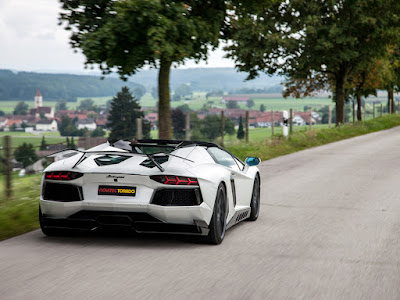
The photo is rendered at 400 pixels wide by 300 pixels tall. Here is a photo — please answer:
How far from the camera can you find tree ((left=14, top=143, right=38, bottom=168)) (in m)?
11.8

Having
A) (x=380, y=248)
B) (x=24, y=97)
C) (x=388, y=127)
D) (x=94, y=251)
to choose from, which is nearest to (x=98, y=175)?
(x=94, y=251)

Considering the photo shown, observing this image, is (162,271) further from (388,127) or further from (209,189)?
(388,127)

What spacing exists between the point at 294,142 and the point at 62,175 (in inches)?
775

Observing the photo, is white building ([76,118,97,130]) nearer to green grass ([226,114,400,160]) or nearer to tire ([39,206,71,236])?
green grass ([226,114,400,160])

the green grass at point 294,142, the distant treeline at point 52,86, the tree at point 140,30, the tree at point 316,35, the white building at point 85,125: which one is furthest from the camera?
the distant treeline at point 52,86

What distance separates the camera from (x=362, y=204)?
1088cm

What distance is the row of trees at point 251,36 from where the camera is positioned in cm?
1558

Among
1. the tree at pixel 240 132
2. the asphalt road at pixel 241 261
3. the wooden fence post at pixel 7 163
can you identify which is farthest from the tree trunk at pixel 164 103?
the asphalt road at pixel 241 261

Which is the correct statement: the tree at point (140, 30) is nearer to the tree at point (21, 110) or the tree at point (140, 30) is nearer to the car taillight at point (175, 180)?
the car taillight at point (175, 180)

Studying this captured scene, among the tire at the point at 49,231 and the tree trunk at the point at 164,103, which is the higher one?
the tree trunk at the point at 164,103

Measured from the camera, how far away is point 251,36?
37.0m

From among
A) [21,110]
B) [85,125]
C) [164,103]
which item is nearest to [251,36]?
[85,125]

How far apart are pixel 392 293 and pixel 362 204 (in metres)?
5.70

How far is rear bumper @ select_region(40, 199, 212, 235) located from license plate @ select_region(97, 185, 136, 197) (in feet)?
0.35
